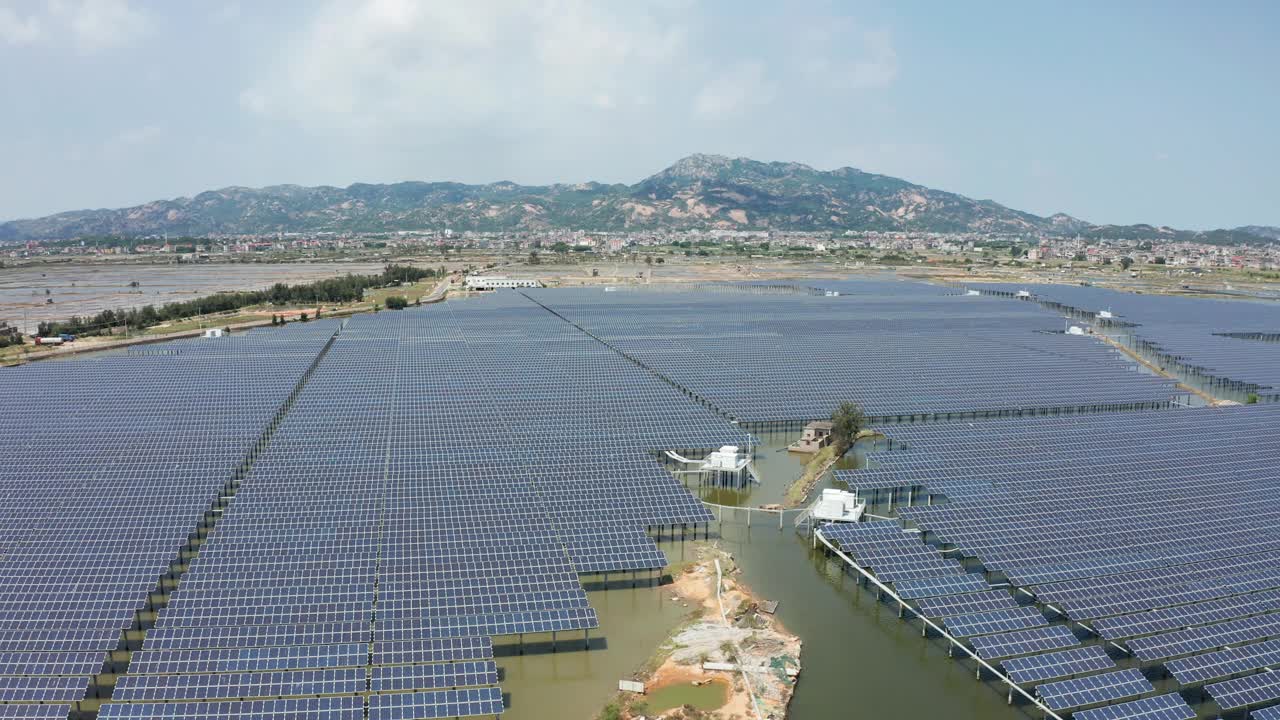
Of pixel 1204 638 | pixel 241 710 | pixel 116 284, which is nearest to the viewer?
pixel 241 710

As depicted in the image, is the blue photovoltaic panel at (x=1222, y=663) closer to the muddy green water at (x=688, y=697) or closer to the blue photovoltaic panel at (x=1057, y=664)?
the blue photovoltaic panel at (x=1057, y=664)

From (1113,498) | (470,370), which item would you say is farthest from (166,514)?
(1113,498)

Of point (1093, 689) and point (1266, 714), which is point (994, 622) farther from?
point (1266, 714)

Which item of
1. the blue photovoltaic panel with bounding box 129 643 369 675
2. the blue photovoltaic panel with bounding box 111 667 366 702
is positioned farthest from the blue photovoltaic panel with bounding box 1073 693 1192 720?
the blue photovoltaic panel with bounding box 129 643 369 675

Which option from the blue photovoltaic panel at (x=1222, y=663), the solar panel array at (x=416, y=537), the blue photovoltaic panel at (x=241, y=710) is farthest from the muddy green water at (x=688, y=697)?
the blue photovoltaic panel at (x=1222, y=663)

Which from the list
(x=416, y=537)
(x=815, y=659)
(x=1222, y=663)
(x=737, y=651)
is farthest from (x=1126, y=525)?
(x=416, y=537)

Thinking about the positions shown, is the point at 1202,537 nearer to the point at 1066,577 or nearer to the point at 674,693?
the point at 1066,577
